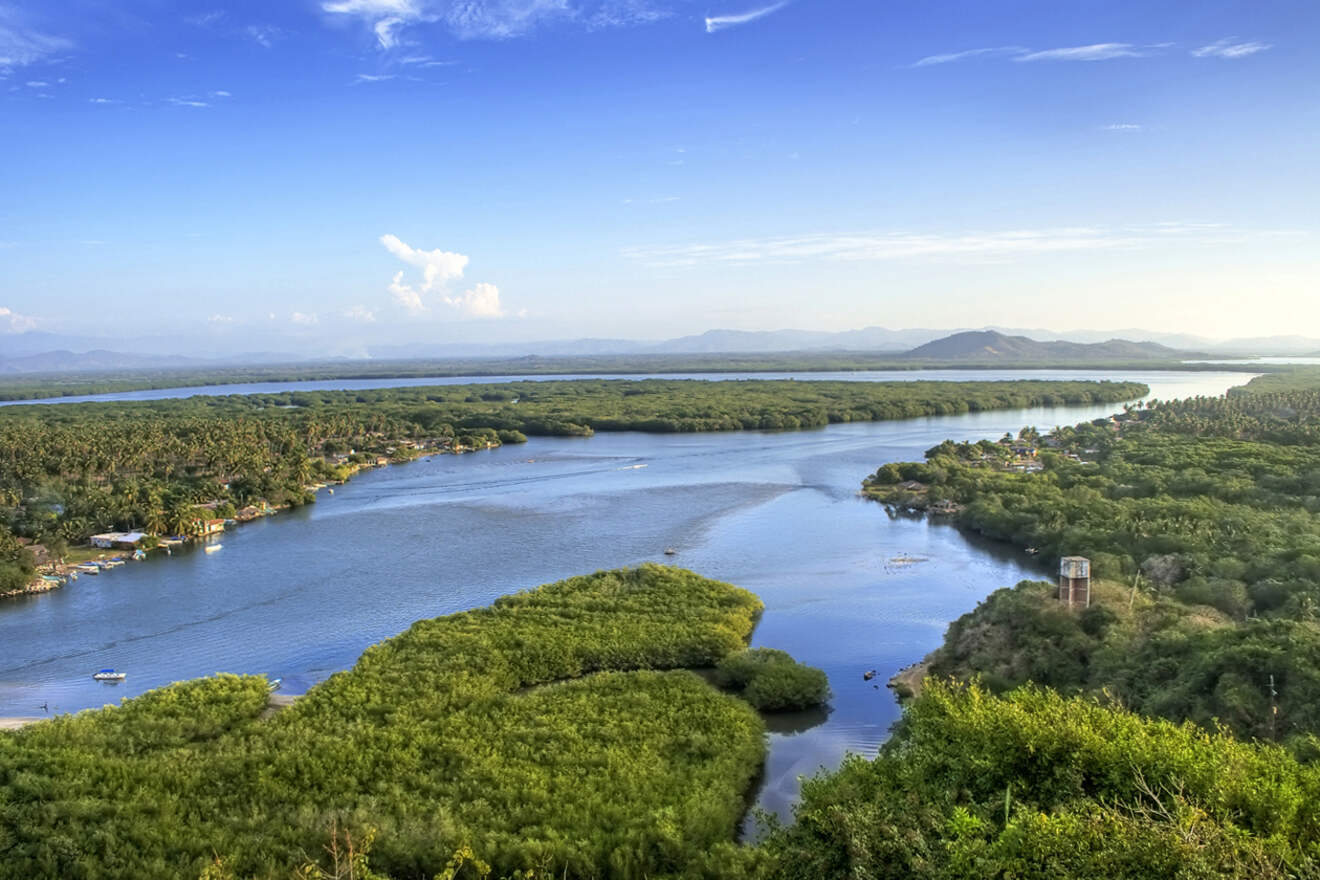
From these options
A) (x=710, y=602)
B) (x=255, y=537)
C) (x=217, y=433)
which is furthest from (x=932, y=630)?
(x=217, y=433)

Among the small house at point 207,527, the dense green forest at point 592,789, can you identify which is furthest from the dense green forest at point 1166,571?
the small house at point 207,527

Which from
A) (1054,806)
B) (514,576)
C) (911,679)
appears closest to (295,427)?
(514,576)

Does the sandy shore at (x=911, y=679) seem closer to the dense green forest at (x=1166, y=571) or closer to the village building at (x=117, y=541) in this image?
the dense green forest at (x=1166, y=571)

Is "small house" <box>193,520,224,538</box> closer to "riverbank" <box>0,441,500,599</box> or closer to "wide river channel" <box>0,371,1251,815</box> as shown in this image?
"riverbank" <box>0,441,500,599</box>

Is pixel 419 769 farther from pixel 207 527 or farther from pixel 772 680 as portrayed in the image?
pixel 207 527

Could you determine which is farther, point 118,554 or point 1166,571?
point 118,554

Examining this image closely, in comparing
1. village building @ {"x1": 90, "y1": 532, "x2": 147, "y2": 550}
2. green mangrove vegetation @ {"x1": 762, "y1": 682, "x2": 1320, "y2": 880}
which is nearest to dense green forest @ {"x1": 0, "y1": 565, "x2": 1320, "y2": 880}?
green mangrove vegetation @ {"x1": 762, "y1": 682, "x2": 1320, "y2": 880}
